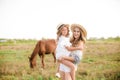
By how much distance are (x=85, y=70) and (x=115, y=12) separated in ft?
A: 2.72

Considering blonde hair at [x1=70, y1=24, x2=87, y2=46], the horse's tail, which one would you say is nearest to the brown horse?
the horse's tail

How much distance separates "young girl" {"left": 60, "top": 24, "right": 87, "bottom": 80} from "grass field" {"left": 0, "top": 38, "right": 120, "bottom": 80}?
0.95m

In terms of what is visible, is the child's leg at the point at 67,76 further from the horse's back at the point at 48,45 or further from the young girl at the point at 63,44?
the horse's back at the point at 48,45

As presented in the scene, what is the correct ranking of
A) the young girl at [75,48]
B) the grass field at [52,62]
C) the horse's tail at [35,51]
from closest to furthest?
the young girl at [75,48], the grass field at [52,62], the horse's tail at [35,51]

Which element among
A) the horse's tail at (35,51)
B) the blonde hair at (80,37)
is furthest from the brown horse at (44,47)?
the blonde hair at (80,37)

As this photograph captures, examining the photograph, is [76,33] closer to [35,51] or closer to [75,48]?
[75,48]

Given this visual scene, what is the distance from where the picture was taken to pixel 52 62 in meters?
3.61

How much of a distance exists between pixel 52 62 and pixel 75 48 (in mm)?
1156

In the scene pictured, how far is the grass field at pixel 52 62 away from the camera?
11.5 feet

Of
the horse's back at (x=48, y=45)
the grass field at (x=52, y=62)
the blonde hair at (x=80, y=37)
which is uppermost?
the blonde hair at (x=80, y=37)

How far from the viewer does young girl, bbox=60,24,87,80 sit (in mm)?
2502

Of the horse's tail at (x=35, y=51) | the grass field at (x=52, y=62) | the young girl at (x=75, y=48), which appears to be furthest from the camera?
the horse's tail at (x=35, y=51)

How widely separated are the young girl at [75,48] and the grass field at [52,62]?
37.3 inches

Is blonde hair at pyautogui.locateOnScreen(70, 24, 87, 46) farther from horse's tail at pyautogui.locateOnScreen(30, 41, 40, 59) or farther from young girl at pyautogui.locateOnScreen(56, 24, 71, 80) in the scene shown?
horse's tail at pyautogui.locateOnScreen(30, 41, 40, 59)
